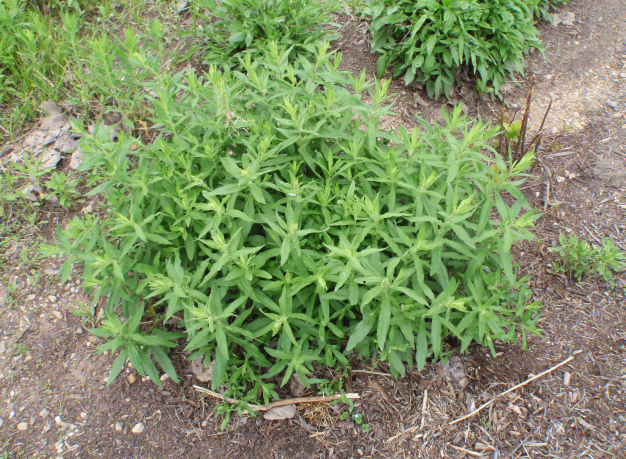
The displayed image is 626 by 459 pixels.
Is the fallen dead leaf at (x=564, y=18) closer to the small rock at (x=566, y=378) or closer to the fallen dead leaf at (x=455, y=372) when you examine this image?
the small rock at (x=566, y=378)

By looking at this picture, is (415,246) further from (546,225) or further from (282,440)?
(546,225)

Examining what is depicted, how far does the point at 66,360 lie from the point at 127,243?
1.27m

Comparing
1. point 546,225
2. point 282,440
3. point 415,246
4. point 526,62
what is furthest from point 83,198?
point 526,62

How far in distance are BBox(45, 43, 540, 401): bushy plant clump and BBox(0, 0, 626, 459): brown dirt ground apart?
1.13 feet

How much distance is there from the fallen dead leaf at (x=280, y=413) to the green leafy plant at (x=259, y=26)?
117 inches

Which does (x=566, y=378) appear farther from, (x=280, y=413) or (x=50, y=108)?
(x=50, y=108)

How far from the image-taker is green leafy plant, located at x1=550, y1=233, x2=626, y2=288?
3.28 metres

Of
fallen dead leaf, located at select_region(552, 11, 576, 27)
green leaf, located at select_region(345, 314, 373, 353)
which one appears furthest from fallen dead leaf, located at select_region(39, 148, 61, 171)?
fallen dead leaf, located at select_region(552, 11, 576, 27)

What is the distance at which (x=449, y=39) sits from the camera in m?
4.17

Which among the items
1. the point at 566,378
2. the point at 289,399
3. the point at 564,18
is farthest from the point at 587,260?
the point at 564,18

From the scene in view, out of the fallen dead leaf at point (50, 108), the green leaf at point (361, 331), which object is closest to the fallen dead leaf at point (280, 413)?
the green leaf at point (361, 331)

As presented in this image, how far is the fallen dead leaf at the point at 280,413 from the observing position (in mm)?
2797

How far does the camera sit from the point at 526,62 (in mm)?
4992

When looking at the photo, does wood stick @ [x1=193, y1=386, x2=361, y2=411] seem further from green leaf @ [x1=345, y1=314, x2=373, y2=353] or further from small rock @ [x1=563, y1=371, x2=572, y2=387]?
small rock @ [x1=563, y1=371, x2=572, y2=387]
